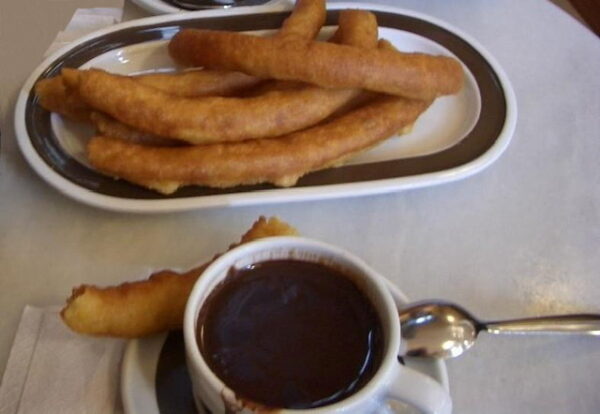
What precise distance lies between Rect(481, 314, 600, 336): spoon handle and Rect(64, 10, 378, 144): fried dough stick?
28cm

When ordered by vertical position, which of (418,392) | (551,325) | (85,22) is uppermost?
(85,22)

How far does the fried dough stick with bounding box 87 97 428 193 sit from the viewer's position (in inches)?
24.5

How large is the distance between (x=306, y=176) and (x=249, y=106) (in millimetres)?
90

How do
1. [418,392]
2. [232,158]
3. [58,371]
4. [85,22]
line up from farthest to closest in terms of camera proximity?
[85,22] < [232,158] < [58,371] < [418,392]

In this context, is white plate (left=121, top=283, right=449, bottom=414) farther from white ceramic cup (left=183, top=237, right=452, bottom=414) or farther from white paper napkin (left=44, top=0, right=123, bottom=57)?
white paper napkin (left=44, top=0, right=123, bottom=57)

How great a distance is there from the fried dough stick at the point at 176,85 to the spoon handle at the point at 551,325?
36 centimetres

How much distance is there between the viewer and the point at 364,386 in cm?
40

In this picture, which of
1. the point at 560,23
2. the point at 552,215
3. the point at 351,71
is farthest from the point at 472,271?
the point at 560,23

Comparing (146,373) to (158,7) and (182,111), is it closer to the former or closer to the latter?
(182,111)

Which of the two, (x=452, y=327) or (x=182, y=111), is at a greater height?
(x=182, y=111)

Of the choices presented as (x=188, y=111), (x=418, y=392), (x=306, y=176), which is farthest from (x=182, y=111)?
(x=418, y=392)

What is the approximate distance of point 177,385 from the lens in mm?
467

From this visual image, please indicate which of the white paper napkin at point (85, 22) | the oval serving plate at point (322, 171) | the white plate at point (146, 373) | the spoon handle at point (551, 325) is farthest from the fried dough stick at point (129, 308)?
the white paper napkin at point (85, 22)

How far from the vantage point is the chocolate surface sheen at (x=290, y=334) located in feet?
1.32
